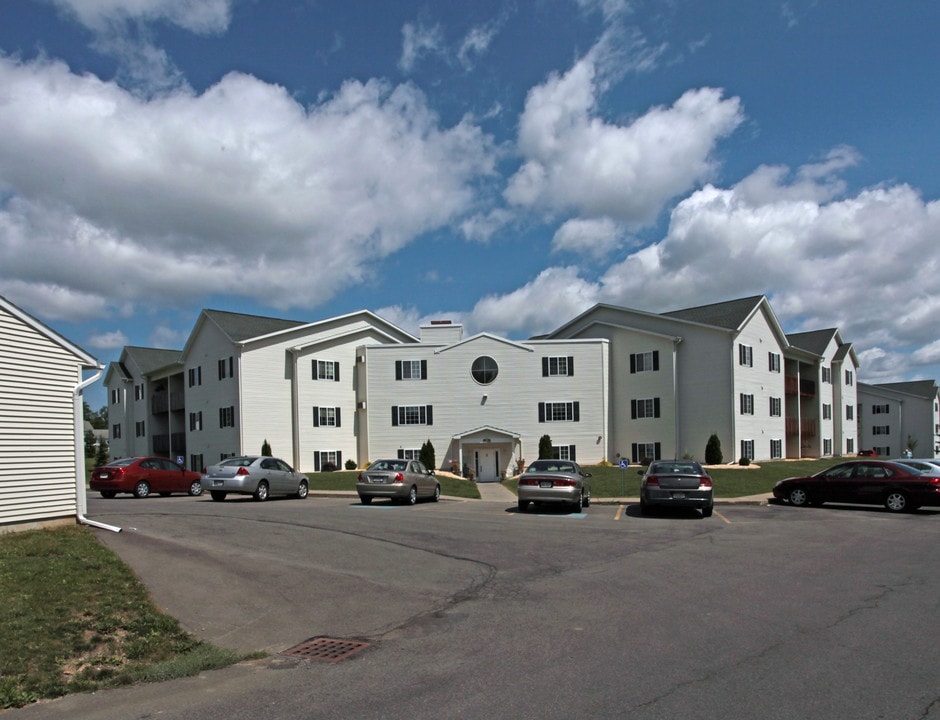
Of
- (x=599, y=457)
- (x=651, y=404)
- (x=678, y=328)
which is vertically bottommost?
(x=599, y=457)

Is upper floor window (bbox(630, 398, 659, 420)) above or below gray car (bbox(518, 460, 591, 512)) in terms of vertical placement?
above

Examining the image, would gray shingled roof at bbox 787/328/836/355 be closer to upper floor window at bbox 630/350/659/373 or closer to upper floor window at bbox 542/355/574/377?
upper floor window at bbox 630/350/659/373

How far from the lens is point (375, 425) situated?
44188 millimetres

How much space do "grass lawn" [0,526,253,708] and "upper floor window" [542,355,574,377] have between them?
35836 mm

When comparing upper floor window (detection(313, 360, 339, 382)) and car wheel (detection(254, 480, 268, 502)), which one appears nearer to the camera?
car wheel (detection(254, 480, 268, 502))

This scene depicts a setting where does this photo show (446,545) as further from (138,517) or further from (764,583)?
(138,517)

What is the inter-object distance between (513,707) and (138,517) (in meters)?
13.5

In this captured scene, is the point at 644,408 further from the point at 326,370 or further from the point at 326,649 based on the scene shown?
the point at 326,649

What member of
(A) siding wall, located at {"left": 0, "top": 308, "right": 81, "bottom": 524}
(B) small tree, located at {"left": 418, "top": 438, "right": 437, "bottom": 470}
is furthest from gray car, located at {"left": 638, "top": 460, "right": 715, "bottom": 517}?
(B) small tree, located at {"left": 418, "top": 438, "right": 437, "bottom": 470}

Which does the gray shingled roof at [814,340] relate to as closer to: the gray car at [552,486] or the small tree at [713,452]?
the small tree at [713,452]

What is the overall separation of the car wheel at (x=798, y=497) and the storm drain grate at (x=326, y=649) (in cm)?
1941

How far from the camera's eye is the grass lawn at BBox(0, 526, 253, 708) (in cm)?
629

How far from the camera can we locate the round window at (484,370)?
44.5m

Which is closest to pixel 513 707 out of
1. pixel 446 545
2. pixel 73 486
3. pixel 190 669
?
pixel 190 669
